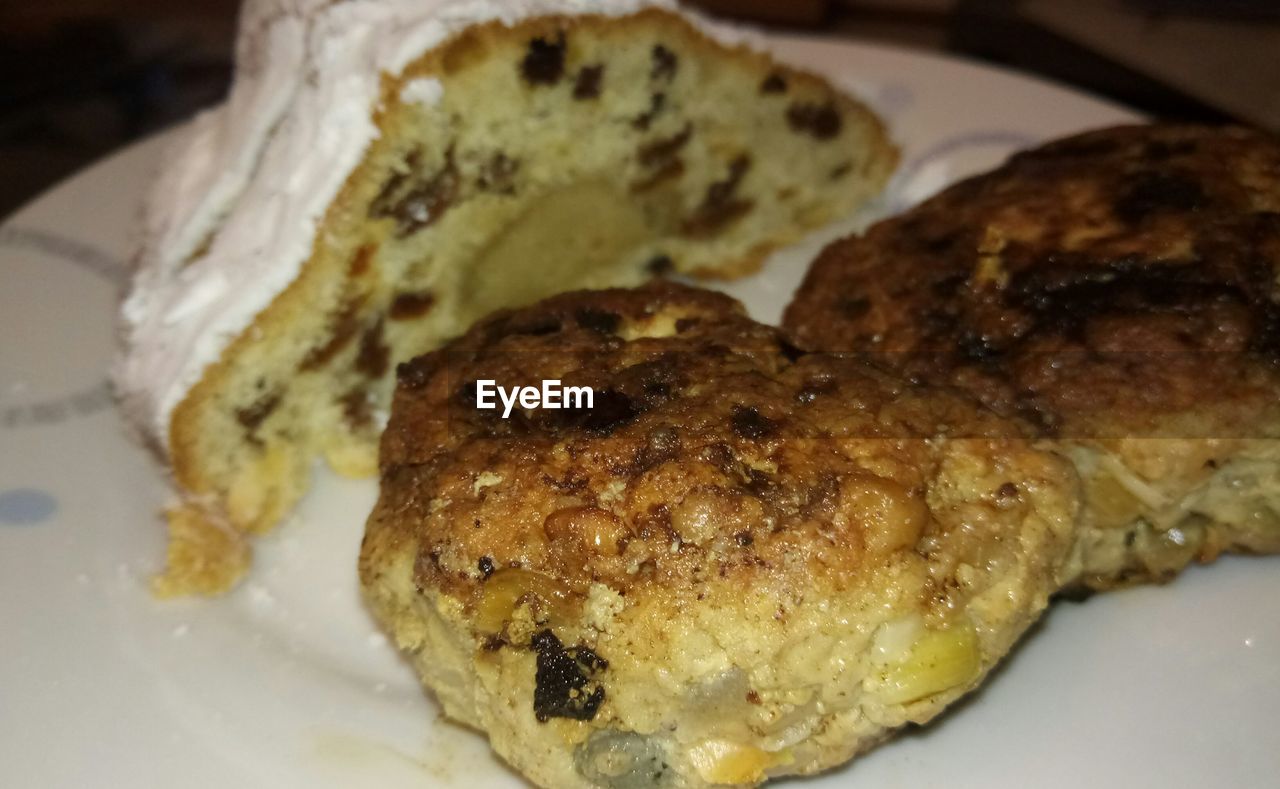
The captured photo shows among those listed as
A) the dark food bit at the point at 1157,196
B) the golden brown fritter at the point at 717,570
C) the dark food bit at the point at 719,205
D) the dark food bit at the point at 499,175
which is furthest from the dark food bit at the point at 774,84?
the golden brown fritter at the point at 717,570

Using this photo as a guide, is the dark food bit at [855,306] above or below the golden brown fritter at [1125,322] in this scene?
below

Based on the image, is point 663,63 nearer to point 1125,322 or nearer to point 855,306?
point 855,306

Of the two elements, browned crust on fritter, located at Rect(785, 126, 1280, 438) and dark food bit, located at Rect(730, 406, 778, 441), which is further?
browned crust on fritter, located at Rect(785, 126, 1280, 438)

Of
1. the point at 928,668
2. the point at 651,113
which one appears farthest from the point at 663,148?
the point at 928,668

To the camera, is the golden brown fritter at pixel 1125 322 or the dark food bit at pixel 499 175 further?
the dark food bit at pixel 499 175

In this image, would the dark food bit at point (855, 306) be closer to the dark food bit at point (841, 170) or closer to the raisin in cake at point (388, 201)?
the raisin in cake at point (388, 201)

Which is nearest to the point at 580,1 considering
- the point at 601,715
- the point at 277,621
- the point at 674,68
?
the point at 674,68

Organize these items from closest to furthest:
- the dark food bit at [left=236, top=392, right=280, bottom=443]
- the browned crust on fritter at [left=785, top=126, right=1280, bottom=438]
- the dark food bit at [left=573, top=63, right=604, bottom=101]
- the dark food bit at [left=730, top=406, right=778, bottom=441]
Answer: the dark food bit at [left=730, top=406, right=778, bottom=441]
the browned crust on fritter at [left=785, top=126, right=1280, bottom=438]
the dark food bit at [left=236, top=392, right=280, bottom=443]
the dark food bit at [left=573, top=63, right=604, bottom=101]

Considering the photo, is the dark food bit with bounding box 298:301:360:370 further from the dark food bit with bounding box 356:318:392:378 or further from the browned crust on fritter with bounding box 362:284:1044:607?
the browned crust on fritter with bounding box 362:284:1044:607

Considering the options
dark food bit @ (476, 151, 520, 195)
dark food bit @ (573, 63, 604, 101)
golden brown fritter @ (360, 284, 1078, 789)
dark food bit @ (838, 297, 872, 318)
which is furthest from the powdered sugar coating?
dark food bit @ (838, 297, 872, 318)
